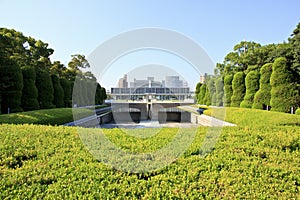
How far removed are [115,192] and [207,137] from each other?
6.48 ft

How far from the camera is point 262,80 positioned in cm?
1444

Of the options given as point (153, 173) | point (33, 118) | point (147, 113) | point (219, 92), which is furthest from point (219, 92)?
point (153, 173)

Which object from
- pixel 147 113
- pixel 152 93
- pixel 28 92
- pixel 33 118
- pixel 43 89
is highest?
pixel 152 93

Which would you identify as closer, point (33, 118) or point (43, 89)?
point (33, 118)

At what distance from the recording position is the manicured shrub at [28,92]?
41.0 feet

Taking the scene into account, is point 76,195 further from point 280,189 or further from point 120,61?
point 120,61

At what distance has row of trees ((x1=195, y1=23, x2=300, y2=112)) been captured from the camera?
40.6 feet

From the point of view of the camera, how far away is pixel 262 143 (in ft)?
11.1

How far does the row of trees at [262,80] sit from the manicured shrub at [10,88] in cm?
951

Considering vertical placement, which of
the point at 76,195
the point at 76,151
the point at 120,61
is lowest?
the point at 76,195

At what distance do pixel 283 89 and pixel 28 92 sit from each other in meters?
13.7

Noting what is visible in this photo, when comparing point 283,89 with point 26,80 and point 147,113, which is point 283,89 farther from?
point 147,113

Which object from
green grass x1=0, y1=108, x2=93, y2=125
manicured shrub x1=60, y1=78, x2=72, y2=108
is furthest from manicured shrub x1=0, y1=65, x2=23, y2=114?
manicured shrub x1=60, y1=78, x2=72, y2=108

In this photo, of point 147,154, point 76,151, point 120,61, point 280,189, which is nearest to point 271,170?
point 280,189
